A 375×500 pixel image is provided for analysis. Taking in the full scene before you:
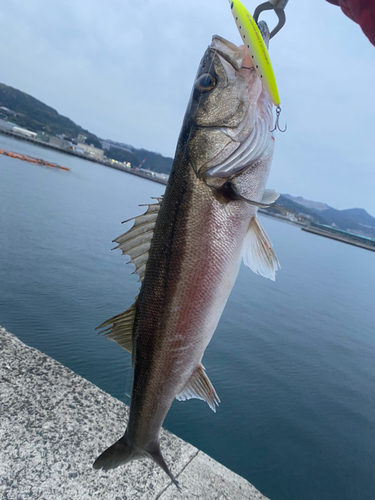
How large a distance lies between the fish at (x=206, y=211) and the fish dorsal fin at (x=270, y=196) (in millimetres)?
51

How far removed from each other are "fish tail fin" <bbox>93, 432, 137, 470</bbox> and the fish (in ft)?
1.91

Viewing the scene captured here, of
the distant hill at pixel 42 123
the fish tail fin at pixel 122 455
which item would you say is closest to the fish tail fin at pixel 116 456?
the fish tail fin at pixel 122 455

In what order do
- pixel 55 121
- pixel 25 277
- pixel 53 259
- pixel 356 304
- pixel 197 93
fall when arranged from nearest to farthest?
pixel 197 93
pixel 25 277
pixel 53 259
pixel 356 304
pixel 55 121

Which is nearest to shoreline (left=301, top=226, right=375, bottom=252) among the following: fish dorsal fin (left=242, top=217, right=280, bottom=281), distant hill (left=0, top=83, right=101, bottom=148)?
fish dorsal fin (left=242, top=217, right=280, bottom=281)

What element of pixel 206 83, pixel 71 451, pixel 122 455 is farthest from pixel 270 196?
pixel 71 451

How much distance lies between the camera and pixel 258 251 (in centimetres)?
205

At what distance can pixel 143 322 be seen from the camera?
2.00 meters

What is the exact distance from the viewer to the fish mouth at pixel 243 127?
6.08 feet

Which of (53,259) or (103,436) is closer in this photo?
(103,436)

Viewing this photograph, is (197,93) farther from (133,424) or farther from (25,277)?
(25,277)

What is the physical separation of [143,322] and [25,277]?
9748 millimetres

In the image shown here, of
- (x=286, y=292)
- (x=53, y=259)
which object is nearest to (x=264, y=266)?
(x=53, y=259)

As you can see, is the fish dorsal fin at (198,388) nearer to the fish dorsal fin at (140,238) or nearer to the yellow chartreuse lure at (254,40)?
the fish dorsal fin at (140,238)

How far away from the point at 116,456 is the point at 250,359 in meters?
8.03
